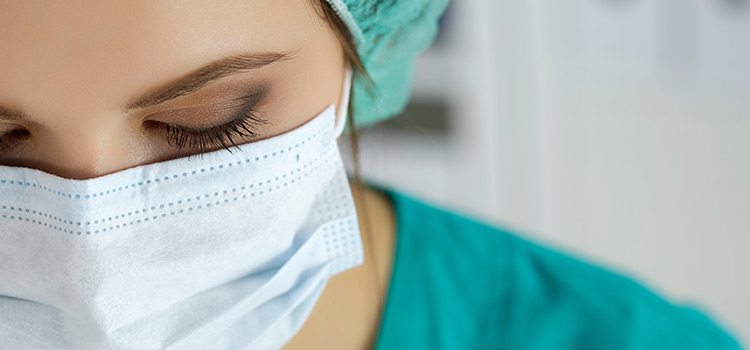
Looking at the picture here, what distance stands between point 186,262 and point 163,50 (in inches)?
8.1

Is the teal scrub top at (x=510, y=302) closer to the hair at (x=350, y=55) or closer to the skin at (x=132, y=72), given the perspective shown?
the hair at (x=350, y=55)

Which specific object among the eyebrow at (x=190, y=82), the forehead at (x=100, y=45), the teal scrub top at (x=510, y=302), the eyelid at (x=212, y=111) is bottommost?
the teal scrub top at (x=510, y=302)

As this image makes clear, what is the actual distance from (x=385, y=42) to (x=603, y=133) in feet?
5.57

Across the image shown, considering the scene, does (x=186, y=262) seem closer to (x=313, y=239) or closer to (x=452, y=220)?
(x=313, y=239)

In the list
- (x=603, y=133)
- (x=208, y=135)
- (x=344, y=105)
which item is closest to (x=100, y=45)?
(x=208, y=135)

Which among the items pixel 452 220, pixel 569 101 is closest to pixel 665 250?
pixel 569 101

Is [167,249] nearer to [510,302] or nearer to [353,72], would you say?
[353,72]

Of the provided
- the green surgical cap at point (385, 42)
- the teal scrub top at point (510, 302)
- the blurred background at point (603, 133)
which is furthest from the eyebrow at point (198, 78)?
the blurred background at point (603, 133)

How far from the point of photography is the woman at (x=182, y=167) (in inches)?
31.2

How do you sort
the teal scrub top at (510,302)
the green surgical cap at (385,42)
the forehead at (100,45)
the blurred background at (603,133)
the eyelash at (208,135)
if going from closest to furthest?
the forehead at (100,45)
the eyelash at (208,135)
the green surgical cap at (385,42)
the teal scrub top at (510,302)
the blurred background at (603,133)

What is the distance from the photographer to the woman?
31.2 inches

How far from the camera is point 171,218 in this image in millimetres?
891

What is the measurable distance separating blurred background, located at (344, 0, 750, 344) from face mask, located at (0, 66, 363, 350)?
5.13ft

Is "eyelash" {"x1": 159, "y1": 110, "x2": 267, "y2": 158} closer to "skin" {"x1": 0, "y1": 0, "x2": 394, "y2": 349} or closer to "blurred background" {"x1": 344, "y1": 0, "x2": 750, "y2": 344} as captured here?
"skin" {"x1": 0, "y1": 0, "x2": 394, "y2": 349}
